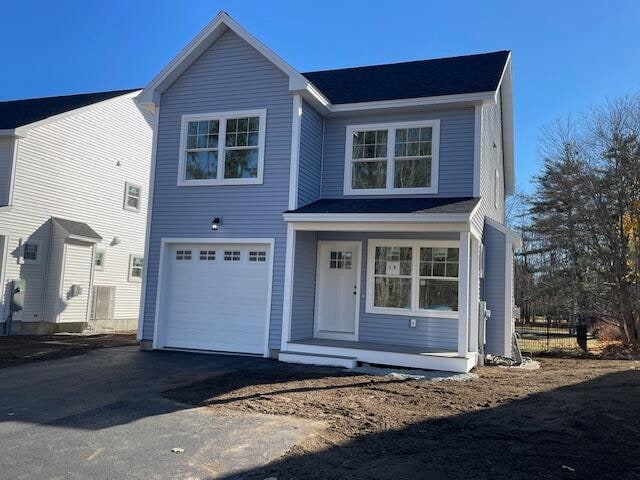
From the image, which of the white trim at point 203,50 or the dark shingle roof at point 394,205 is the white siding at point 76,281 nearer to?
the white trim at point 203,50

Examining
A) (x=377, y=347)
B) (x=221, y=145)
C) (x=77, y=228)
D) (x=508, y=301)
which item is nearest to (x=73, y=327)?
(x=77, y=228)

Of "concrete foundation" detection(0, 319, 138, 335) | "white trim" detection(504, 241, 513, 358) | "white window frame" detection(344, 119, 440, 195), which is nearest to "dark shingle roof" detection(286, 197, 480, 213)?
"white window frame" detection(344, 119, 440, 195)

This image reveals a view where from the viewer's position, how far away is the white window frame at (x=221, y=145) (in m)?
11.8

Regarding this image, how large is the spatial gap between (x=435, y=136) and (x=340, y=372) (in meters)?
5.49

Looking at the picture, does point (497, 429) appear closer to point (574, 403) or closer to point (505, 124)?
point (574, 403)

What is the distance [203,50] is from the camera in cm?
1259

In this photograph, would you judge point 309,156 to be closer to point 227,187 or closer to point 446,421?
point 227,187

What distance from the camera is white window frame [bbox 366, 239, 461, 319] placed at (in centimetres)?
1156

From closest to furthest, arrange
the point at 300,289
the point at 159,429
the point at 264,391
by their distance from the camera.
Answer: the point at 159,429, the point at 264,391, the point at 300,289

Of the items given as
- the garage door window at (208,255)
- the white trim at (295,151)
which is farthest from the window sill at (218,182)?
the garage door window at (208,255)

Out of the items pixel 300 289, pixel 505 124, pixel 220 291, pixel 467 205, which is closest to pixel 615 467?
pixel 467 205

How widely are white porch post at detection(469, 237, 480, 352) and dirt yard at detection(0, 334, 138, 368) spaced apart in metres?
8.29

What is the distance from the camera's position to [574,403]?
7.34 metres

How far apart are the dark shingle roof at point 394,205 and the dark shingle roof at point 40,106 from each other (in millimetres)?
9941
